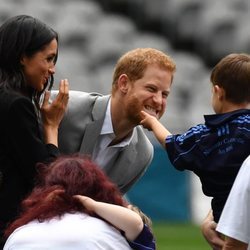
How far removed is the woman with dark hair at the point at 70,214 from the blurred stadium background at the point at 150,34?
546 inches

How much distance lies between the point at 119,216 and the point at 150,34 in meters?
16.7

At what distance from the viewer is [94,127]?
5.40 metres

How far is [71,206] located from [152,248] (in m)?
0.34

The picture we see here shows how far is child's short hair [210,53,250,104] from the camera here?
464cm

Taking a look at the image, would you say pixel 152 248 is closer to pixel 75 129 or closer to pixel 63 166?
pixel 63 166

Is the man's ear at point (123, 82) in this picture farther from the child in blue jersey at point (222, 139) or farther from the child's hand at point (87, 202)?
the child's hand at point (87, 202)

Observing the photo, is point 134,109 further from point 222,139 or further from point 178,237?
point 178,237

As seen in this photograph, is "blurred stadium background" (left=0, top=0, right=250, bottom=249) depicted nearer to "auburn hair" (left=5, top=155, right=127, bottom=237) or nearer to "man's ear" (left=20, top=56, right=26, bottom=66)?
"man's ear" (left=20, top=56, right=26, bottom=66)

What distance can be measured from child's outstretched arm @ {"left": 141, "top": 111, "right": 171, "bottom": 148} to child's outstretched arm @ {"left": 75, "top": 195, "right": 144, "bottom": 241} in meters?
0.56

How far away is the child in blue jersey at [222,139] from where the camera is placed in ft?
15.0

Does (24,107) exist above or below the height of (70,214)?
above

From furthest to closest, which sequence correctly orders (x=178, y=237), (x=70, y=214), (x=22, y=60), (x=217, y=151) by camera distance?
(x=178, y=237) → (x=22, y=60) → (x=217, y=151) → (x=70, y=214)

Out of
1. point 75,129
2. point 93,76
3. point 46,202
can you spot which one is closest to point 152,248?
point 46,202

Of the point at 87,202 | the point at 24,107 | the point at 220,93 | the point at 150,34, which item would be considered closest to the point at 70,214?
the point at 87,202
